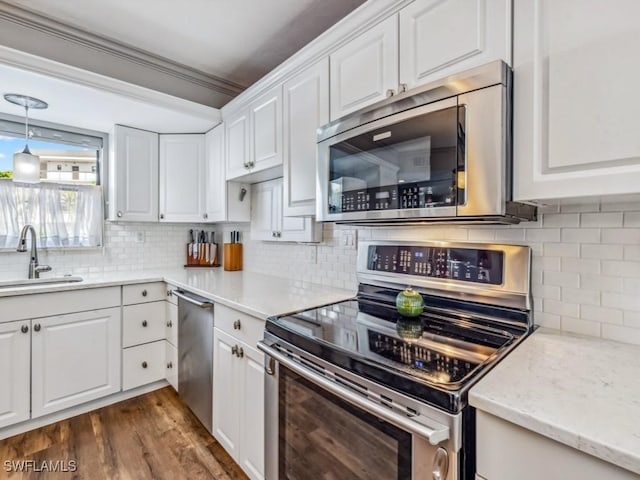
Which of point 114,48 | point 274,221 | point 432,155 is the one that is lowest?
point 274,221

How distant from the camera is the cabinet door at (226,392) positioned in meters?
1.62

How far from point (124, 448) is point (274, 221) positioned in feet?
5.32

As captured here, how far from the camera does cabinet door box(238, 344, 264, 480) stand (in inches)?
56.3

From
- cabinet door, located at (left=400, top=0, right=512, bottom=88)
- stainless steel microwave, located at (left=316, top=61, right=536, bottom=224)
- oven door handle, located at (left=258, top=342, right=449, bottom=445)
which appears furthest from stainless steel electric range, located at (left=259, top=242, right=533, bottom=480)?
cabinet door, located at (left=400, top=0, right=512, bottom=88)

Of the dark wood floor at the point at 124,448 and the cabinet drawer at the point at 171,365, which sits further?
the cabinet drawer at the point at 171,365

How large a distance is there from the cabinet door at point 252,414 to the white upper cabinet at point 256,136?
109 cm

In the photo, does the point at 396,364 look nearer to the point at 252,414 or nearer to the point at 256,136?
the point at 252,414

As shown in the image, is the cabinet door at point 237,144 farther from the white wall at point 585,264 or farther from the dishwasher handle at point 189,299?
the white wall at point 585,264

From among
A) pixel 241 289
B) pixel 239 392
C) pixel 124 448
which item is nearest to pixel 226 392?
pixel 239 392

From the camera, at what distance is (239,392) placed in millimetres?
1580

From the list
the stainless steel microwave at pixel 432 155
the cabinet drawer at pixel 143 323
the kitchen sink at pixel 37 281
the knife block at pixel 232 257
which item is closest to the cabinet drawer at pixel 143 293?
the cabinet drawer at pixel 143 323

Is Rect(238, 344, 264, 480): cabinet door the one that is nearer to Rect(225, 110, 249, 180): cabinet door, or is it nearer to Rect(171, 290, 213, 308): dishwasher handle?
Rect(171, 290, 213, 308): dishwasher handle

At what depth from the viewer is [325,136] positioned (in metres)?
1.49

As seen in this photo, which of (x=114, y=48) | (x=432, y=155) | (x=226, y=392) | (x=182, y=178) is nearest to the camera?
(x=432, y=155)
